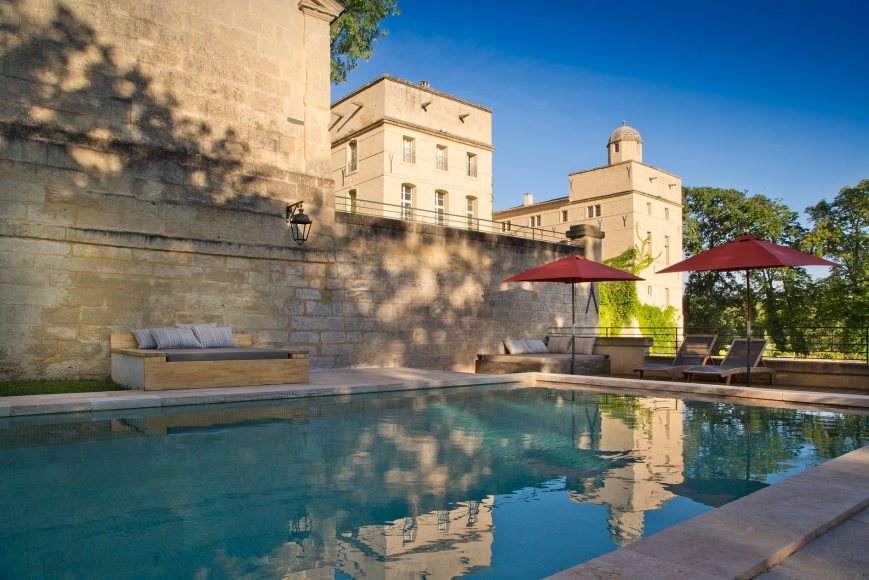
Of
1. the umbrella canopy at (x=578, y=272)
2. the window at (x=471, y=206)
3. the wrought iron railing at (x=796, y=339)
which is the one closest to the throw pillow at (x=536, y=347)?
the wrought iron railing at (x=796, y=339)

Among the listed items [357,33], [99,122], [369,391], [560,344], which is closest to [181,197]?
[99,122]

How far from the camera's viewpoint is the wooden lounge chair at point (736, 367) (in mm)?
9984

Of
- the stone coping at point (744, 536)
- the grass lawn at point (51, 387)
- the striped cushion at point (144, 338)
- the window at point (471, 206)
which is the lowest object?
the stone coping at point (744, 536)

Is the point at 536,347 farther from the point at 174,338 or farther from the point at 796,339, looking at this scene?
the point at 174,338

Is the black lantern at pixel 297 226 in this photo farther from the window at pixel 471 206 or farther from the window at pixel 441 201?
the window at pixel 471 206

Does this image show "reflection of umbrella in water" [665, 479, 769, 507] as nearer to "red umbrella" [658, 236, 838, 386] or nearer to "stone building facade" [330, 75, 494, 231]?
"red umbrella" [658, 236, 838, 386]

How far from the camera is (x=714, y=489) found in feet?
13.8

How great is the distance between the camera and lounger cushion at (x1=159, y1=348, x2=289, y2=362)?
853 cm

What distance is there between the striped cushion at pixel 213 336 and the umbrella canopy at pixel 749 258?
24.0 feet

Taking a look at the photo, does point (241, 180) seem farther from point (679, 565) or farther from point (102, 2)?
point (679, 565)

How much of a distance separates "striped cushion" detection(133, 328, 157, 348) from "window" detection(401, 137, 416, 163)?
810 inches

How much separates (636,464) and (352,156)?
27394mm

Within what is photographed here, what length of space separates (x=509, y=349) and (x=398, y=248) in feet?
11.8

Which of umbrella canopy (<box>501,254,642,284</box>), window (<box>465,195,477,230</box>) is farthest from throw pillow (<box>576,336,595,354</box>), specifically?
window (<box>465,195,477,230</box>)
